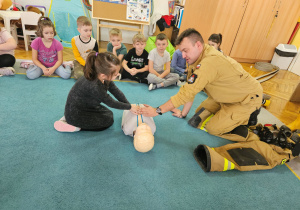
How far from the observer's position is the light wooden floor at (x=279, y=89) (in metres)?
2.72

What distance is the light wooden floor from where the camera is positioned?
2.72 meters

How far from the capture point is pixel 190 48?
1.56 m

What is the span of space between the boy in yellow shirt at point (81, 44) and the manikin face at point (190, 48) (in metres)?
1.72

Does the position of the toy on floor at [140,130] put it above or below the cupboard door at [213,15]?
below

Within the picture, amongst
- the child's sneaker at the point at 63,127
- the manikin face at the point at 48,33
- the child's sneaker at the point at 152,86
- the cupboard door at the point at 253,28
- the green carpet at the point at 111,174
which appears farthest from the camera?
the cupboard door at the point at 253,28

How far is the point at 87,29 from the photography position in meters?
2.69

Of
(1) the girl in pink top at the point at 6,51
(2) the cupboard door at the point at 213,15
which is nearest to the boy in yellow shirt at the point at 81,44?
(1) the girl in pink top at the point at 6,51

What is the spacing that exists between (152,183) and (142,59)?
7.02ft

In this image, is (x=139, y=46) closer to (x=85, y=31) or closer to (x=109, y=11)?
(x=85, y=31)

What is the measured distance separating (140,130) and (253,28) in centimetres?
459

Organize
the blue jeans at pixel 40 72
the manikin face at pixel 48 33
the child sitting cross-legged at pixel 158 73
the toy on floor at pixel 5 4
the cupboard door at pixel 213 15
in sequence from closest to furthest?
the manikin face at pixel 48 33
the blue jeans at pixel 40 72
the child sitting cross-legged at pixel 158 73
the toy on floor at pixel 5 4
the cupboard door at pixel 213 15

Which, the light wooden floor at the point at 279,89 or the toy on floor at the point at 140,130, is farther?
the light wooden floor at the point at 279,89

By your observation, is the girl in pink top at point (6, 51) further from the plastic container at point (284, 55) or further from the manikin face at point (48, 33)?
the plastic container at point (284, 55)

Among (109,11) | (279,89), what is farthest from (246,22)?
(109,11)
